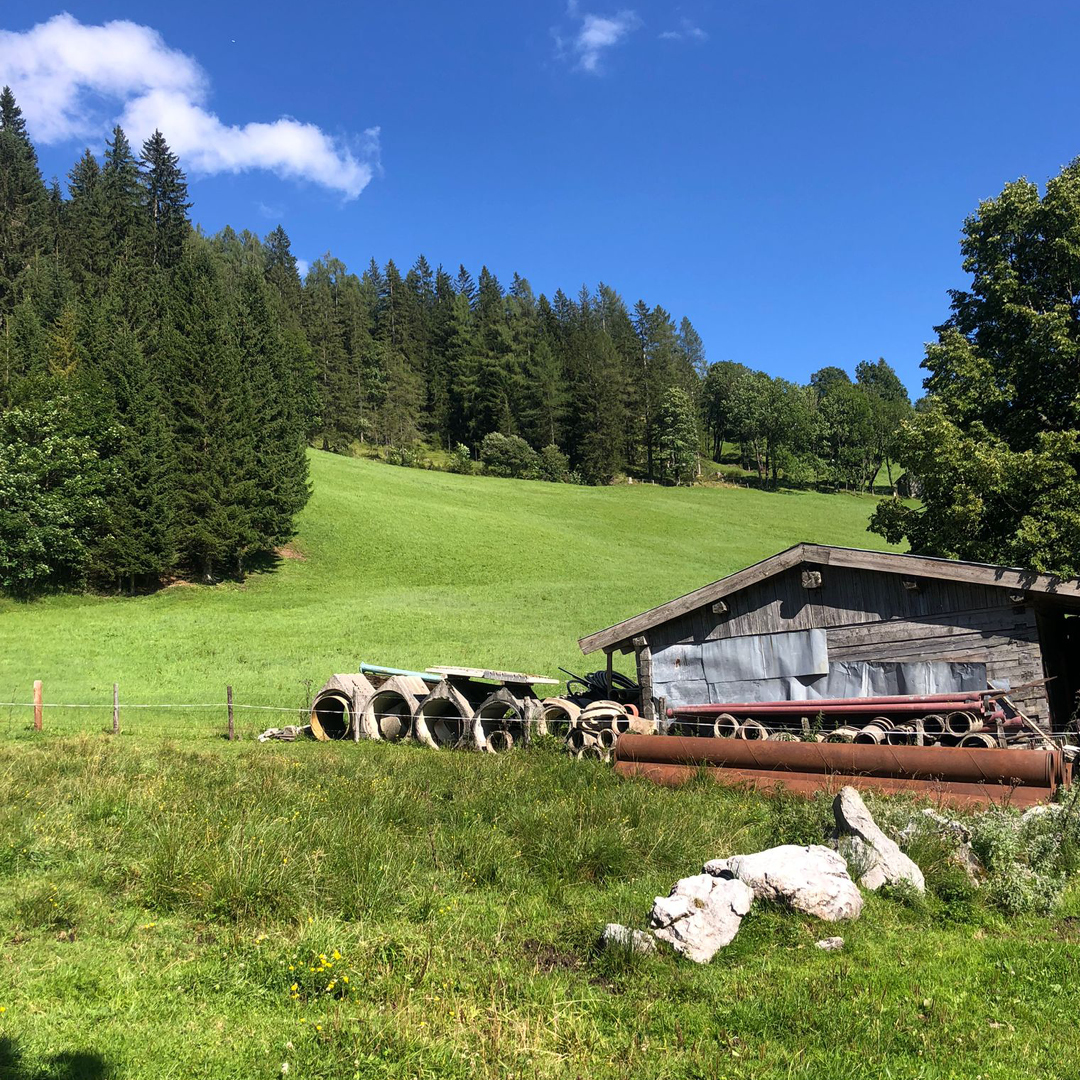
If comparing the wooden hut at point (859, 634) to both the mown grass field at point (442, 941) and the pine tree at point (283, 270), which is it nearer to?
the mown grass field at point (442, 941)

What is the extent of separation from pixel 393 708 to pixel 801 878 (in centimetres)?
1338

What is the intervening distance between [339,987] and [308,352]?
75349 mm

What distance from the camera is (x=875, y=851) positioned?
773cm

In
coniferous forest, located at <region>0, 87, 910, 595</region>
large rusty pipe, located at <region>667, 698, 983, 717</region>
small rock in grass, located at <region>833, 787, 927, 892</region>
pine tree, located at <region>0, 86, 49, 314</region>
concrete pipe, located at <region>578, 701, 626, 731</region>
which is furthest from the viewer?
pine tree, located at <region>0, 86, 49, 314</region>

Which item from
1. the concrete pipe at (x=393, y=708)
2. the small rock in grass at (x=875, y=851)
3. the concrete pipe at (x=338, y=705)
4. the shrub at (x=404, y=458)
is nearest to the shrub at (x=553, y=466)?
the shrub at (x=404, y=458)

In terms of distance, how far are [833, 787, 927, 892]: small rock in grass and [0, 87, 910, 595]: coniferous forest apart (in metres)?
39.5

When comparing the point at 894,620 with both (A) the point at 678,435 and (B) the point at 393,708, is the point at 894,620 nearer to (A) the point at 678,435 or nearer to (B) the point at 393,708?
(B) the point at 393,708

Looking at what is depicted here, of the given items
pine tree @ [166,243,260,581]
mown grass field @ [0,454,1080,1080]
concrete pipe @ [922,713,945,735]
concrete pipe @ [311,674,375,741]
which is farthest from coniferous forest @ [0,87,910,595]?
concrete pipe @ [922,713,945,735]

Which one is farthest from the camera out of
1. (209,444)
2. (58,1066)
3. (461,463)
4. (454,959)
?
(461,463)

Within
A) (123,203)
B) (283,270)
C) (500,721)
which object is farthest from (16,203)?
(500,721)

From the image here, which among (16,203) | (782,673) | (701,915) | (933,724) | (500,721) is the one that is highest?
(16,203)

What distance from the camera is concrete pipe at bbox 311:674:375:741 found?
19.1m

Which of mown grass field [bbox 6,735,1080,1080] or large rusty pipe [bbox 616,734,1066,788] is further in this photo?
large rusty pipe [bbox 616,734,1066,788]

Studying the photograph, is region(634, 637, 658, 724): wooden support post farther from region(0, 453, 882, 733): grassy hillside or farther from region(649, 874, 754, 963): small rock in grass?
region(649, 874, 754, 963): small rock in grass
